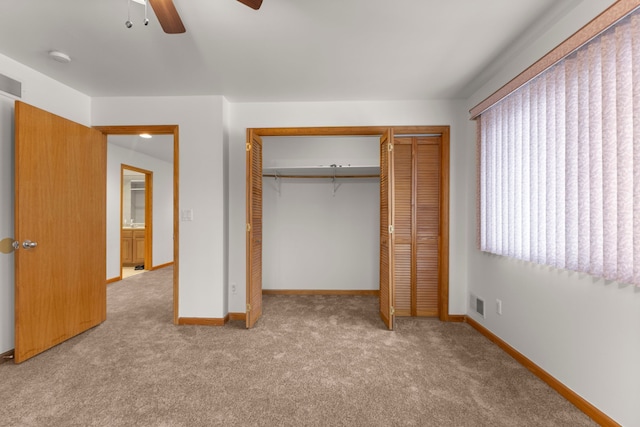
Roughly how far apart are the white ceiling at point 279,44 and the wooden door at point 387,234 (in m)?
0.63

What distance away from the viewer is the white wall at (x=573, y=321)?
4.91 feet

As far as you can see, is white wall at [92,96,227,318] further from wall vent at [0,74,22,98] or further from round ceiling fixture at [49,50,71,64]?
wall vent at [0,74,22,98]

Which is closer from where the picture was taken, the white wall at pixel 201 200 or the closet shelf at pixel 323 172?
the white wall at pixel 201 200

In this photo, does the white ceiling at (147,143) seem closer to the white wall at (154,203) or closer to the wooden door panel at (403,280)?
the white wall at (154,203)

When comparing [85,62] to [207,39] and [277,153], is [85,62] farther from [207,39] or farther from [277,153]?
[277,153]

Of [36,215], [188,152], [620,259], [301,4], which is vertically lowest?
[620,259]

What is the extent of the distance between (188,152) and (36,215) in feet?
4.46

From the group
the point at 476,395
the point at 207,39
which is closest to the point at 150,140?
the point at 207,39

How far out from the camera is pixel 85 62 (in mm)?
2447

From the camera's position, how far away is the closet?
329 cm

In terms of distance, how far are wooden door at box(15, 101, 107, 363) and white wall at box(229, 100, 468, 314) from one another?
4.49ft

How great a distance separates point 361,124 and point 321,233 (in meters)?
1.72

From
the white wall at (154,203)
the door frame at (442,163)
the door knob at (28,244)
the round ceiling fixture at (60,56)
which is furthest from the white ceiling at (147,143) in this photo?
the door knob at (28,244)

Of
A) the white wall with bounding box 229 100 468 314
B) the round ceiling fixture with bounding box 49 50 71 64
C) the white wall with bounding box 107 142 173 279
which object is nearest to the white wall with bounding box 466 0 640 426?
the white wall with bounding box 229 100 468 314
